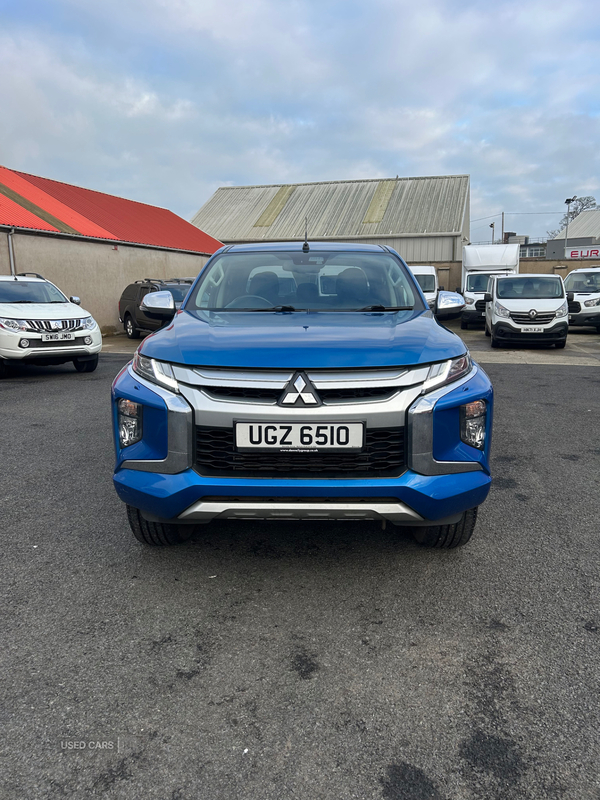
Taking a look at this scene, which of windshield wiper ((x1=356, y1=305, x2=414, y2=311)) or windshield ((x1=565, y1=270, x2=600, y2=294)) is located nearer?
windshield wiper ((x1=356, y1=305, x2=414, y2=311))

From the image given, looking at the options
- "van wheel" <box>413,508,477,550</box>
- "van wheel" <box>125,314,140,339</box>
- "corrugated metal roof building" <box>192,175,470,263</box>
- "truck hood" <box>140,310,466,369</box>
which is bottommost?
"van wheel" <box>125,314,140,339</box>

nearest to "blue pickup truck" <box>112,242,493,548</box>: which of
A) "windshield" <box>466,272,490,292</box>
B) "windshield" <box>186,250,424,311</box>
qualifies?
"windshield" <box>186,250,424,311</box>

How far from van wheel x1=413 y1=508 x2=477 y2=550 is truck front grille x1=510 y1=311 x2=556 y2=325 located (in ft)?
38.5

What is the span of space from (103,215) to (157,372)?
22908 mm

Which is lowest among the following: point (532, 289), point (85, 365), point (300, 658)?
point (85, 365)

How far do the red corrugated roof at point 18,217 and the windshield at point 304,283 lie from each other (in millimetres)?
14769

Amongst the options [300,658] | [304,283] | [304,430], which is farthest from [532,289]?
[300,658]

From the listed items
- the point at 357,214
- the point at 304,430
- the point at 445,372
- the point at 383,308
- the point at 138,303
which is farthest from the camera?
the point at 357,214

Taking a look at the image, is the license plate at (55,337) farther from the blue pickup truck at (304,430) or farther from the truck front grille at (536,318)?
the truck front grille at (536,318)

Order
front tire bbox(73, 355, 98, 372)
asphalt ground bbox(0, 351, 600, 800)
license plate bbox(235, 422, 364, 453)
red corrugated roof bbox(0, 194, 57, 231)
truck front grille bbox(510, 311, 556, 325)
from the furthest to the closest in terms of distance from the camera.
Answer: red corrugated roof bbox(0, 194, 57, 231)
truck front grille bbox(510, 311, 556, 325)
front tire bbox(73, 355, 98, 372)
license plate bbox(235, 422, 364, 453)
asphalt ground bbox(0, 351, 600, 800)

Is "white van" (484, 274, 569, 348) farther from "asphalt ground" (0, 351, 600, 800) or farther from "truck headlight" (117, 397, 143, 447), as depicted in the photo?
"truck headlight" (117, 397, 143, 447)

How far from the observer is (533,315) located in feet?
45.0

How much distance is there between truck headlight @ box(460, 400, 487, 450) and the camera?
2.66m

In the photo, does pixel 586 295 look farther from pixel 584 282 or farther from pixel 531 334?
pixel 531 334
